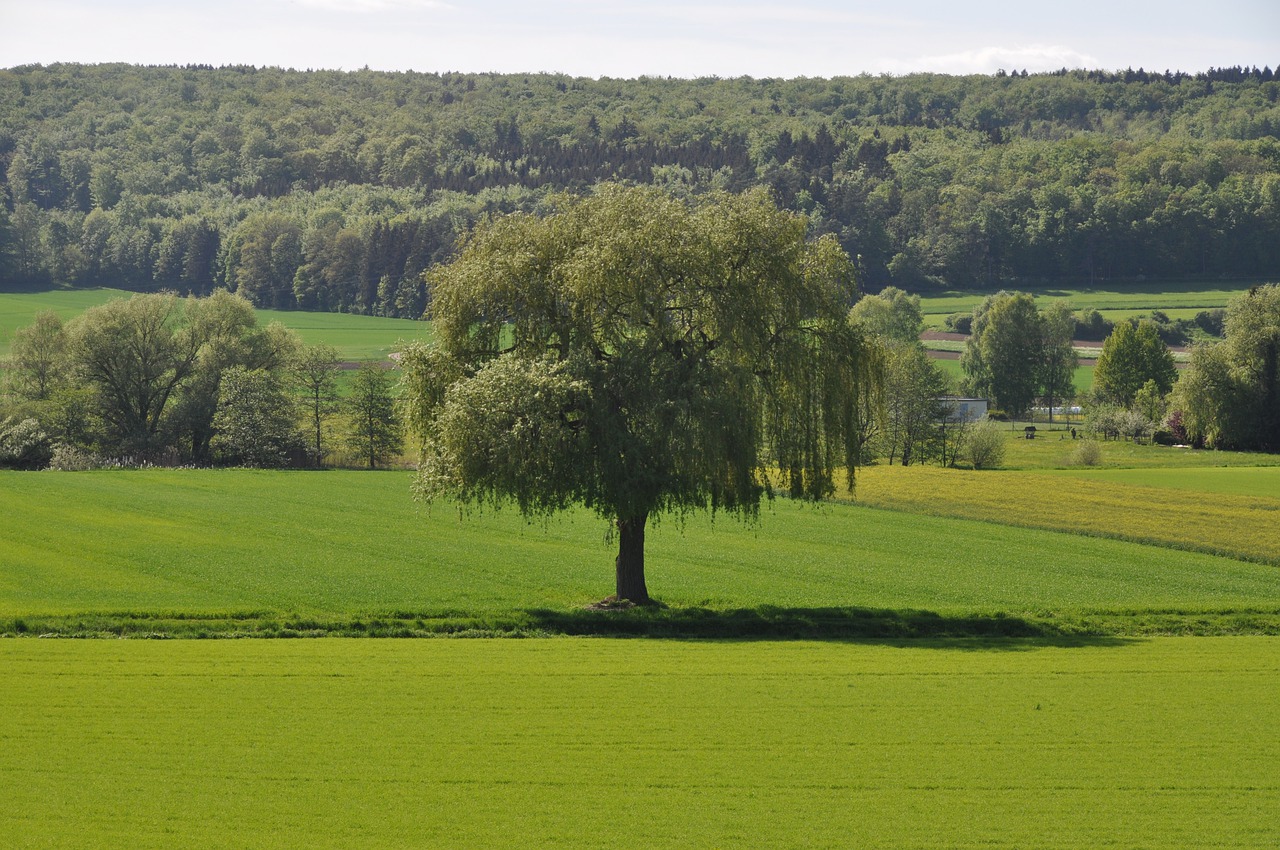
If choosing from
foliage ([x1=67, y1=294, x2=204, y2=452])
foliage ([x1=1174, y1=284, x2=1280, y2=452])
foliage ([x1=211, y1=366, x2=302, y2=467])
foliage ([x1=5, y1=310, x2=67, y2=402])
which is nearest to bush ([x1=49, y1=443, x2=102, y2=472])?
foliage ([x1=67, y1=294, x2=204, y2=452])

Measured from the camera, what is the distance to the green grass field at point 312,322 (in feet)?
491

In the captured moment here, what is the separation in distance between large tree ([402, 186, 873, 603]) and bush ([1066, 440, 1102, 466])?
61643 mm

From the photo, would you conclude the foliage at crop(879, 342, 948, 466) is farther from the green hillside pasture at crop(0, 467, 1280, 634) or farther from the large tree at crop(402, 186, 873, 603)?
the large tree at crop(402, 186, 873, 603)

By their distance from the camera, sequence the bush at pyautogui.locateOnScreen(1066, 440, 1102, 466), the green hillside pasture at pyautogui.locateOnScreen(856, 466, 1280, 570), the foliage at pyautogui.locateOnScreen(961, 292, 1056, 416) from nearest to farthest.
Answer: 1. the green hillside pasture at pyautogui.locateOnScreen(856, 466, 1280, 570)
2. the bush at pyautogui.locateOnScreen(1066, 440, 1102, 466)
3. the foliage at pyautogui.locateOnScreen(961, 292, 1056, 416)

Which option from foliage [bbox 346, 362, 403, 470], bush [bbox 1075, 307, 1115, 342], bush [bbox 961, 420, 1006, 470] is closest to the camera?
foliage [bbox 346, 362, 403, 470]

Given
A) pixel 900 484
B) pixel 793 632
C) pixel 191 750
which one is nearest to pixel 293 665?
pixel 191 750

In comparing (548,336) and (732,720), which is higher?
(548,336)

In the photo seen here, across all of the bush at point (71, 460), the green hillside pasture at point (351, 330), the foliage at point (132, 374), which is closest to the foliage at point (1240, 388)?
the foliage at point (132, 374)

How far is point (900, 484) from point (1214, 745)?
50.5 m

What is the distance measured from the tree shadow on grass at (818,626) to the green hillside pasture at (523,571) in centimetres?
10

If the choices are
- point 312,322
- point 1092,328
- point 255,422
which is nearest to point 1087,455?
point 255,422

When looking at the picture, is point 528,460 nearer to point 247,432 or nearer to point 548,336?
point 548,336

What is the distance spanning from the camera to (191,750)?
75.1ft

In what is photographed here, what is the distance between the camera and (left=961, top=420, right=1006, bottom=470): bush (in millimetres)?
97625
